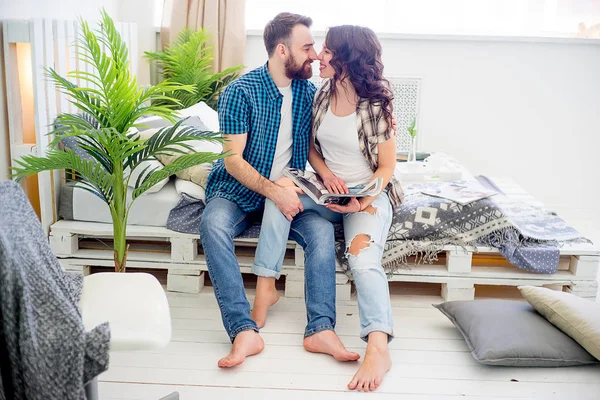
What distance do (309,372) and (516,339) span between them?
2.12ft

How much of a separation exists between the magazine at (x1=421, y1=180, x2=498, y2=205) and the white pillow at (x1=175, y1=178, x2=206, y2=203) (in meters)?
0.88

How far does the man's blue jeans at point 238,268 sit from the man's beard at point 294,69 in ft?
1.67

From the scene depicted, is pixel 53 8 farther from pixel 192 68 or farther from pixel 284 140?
pixel 284 140

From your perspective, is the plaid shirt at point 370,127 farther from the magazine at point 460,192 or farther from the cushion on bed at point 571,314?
the cushion on bed at point 571,314

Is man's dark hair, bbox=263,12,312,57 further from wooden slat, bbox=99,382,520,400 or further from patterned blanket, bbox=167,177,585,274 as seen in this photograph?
wooden slat, bbox=99,382,520,400

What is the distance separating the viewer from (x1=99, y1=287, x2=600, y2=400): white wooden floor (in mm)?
2049

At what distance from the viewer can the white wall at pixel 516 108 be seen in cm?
426

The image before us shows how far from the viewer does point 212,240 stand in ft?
7.88

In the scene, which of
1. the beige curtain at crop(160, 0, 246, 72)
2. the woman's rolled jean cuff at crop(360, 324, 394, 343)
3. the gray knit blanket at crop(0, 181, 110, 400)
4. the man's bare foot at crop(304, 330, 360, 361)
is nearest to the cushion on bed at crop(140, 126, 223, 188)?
the man's bare foot at crop(304, 330, 360, 361)

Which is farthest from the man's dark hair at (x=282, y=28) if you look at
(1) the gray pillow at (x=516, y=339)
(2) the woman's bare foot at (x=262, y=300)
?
(1) the gray pillow at (x=516, y=339)

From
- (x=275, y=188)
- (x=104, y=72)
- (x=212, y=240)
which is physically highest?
(x=104, y=72)

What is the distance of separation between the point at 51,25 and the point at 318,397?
1.68 m

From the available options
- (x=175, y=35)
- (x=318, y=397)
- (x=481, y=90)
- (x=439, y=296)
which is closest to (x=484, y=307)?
(x=439, y=296)

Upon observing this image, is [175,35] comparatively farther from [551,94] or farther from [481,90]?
[551,94]
